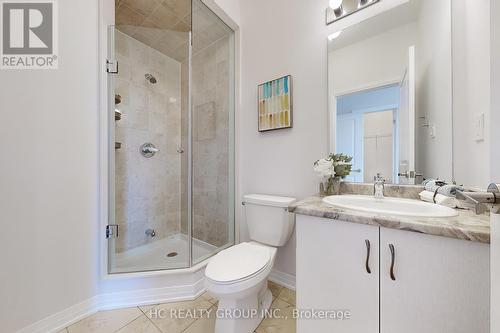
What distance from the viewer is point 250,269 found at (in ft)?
3.69

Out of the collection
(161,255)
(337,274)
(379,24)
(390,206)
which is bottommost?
(161,255)

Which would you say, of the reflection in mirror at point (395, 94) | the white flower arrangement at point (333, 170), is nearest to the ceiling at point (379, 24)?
the reflection in mirror at point (395, 94)

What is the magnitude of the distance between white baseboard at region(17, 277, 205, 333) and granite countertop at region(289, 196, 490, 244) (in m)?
1.21

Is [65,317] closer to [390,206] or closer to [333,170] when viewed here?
[333,170]

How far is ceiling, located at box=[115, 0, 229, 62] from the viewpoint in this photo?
1744mm

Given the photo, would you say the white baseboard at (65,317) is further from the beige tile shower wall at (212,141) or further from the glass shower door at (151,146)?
the beige tile shower wall at (212,141)

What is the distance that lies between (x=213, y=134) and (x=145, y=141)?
0.78 metres

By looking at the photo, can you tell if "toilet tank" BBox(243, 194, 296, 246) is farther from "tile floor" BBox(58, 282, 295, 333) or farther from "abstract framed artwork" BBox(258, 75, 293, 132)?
"abstract framed artwork" BBox(258, 75, 293, 132)

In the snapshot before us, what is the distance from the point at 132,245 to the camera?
192cm

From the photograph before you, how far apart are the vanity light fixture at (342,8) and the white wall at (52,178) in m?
1.62

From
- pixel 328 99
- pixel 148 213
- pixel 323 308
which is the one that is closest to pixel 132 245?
pixel 148 213

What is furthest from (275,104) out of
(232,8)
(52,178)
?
(52,178)

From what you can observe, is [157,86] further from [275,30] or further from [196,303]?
[196,303]

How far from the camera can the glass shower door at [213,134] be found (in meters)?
1.91
